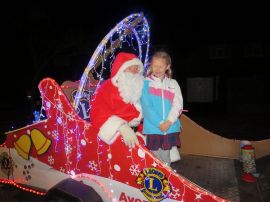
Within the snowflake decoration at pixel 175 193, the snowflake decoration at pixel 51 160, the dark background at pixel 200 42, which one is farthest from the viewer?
the dark background at pixel 200 42

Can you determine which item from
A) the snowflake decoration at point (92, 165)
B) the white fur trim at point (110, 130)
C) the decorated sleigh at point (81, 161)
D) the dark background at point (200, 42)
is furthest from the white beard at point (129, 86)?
the dark background at point (200, 42)

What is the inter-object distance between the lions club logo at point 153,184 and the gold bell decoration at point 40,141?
1.21 metres

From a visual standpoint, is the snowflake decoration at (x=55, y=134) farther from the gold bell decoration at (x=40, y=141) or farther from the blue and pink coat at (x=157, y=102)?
the blue and pink coat at (x=157, y=102)

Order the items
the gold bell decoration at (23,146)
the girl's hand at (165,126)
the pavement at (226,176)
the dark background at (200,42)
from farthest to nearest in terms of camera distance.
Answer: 1. the dark background at (200,42)
2. the gold bell decoration at (23,146)
3. the pavement at (226,176)
4. the girl's hand at (165,126)

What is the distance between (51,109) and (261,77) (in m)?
16.1

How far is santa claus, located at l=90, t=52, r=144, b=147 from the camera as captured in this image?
2.45 meters

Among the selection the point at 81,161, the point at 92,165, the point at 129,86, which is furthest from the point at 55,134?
the point at 129,86

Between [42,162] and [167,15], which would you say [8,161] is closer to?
[42,162]

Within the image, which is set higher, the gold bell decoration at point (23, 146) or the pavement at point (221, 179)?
the gold bell decoration at point (23, 146)

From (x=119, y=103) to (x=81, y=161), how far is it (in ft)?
2.21

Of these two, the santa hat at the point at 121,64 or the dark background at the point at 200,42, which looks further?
the dark background at the point at 200,42

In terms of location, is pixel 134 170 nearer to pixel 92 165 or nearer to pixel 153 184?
pixel 153 184

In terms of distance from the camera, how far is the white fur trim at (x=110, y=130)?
2441 millimetres

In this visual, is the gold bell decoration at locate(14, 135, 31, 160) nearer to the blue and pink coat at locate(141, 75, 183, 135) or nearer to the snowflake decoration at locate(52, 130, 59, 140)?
the snowflake decoration at locate(52, 130, 59, 140)
